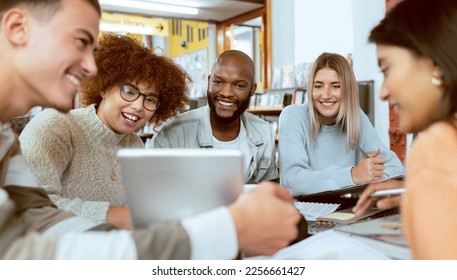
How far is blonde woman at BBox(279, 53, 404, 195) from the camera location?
1.60 m

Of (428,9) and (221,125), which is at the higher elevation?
(428,9)

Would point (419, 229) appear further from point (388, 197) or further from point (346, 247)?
point (388, 197)

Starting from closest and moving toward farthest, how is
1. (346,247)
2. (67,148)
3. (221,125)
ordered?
1. (346,247)
2. (67,148)
3. (221,125)

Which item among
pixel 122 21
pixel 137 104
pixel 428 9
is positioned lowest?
pixel 137 104

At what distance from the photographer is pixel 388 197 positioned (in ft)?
2.85

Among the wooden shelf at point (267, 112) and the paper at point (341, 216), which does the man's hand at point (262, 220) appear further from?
the wooden shelf at point (267, 112)

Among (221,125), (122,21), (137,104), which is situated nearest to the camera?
(137,104)

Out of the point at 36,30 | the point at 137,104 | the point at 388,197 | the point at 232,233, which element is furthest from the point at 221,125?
Answer: the point at 232,233

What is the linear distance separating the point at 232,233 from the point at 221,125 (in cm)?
125

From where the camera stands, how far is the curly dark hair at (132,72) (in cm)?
136

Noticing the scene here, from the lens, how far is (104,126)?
1.31 meters

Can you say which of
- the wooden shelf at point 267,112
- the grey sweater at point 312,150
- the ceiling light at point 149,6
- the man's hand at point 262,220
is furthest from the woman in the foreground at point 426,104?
the ceiling light at point 149,6

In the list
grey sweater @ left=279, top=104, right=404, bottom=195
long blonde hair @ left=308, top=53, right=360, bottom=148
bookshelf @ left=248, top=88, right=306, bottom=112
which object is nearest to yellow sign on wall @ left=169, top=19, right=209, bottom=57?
bookshelf @ left=248, top=88, right=306, bottom=112

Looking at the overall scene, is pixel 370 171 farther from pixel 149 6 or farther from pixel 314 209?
pixel 149 6
